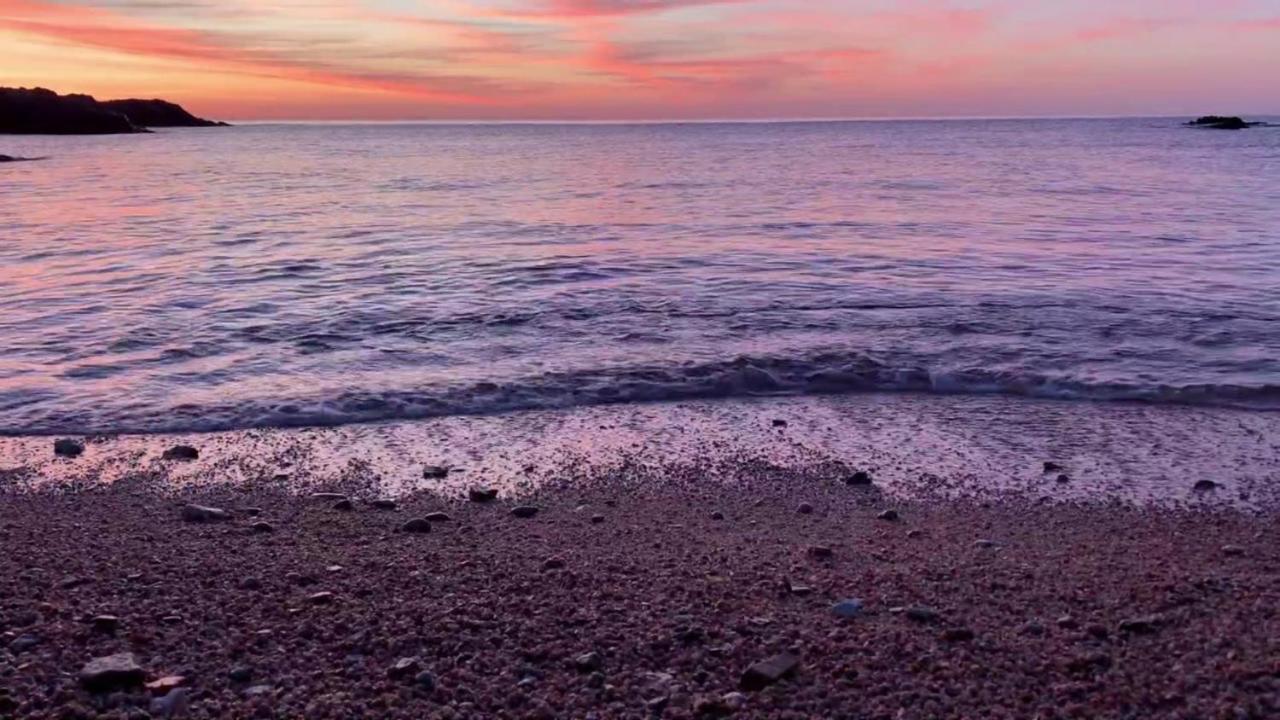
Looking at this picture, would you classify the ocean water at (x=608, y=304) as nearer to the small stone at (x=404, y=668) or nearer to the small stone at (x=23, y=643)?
the small stone at (x=23, y=643)

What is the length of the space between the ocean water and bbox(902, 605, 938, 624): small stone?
199 inches

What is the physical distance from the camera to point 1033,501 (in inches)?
271

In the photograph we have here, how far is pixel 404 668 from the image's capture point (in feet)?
13.8

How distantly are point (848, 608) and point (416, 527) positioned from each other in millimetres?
2712

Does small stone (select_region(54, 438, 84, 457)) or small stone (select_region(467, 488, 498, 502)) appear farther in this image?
small stone (select_region(54, 438, 84, 457))

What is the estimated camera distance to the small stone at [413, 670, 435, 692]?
4094mm

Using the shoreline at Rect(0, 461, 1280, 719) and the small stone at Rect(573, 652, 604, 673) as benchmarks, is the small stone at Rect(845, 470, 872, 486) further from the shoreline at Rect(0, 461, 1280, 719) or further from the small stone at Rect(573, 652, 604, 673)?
the small stone at Rect(573, 652, 604, 673)

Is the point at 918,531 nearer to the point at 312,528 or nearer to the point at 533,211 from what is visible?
the point at 312,528

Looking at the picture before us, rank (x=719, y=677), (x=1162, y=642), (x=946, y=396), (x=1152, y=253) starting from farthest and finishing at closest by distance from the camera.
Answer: (x=1152, y=253), (x=946, y=396), (x=1162, y=642), (x=719, y=677)

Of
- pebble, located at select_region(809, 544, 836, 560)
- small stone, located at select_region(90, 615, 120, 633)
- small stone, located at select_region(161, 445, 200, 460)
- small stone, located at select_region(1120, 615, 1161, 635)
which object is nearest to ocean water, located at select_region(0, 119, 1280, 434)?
small stone, located at select_region(161, 445, 200, 460)

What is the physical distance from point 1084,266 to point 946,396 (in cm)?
960

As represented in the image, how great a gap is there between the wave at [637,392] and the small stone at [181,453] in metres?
0.72

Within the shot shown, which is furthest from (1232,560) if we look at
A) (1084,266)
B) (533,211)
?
(533,211)

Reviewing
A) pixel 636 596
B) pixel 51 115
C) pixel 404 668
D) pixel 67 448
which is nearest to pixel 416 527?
pixel 636 596
